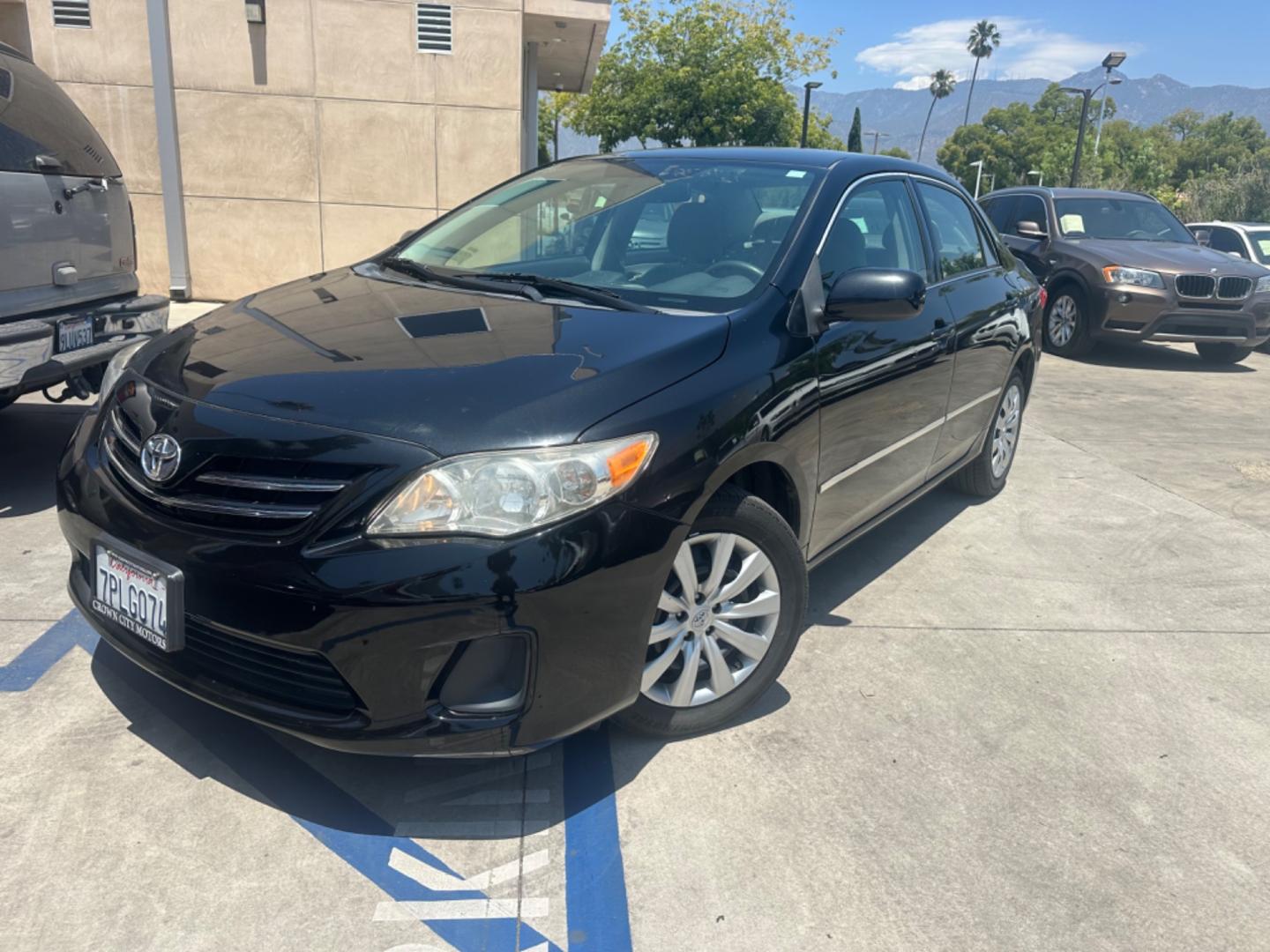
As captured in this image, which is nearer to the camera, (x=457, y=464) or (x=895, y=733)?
(x=457, y=464)

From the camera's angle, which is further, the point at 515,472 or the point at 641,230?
the point at 641,230

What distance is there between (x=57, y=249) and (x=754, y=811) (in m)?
3.78

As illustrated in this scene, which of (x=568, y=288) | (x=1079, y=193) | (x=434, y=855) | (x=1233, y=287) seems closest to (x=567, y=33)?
(x=1079, y=193)

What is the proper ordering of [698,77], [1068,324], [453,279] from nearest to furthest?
1. [453,279]
2. [1068,324]
3. [698,77]

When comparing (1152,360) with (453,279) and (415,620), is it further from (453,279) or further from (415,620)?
(415,620)

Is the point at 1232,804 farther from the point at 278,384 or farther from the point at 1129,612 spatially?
the point at 278,384

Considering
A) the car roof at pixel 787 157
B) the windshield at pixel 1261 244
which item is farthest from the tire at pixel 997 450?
the windshield at pixel 1261 244

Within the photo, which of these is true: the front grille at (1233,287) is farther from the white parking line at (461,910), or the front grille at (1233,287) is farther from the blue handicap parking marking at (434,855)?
the white parking line at (461,910)

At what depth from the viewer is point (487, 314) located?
2867 millimetres

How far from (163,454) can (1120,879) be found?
256cm

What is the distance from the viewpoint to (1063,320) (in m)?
10.6

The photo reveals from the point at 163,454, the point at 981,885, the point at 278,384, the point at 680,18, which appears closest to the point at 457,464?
the point at 278,384

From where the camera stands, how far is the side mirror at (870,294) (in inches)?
118

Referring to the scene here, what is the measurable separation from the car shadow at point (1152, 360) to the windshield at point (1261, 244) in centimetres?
142
